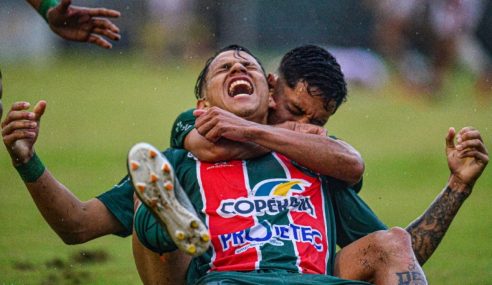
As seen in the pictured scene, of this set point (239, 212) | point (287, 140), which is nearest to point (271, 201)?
point (239, 212)

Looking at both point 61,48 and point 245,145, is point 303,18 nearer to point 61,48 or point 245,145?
point 61,48

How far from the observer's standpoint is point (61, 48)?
21141mm

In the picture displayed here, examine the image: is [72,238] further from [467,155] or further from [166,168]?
[467,155]

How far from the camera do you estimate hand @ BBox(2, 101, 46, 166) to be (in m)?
5.21

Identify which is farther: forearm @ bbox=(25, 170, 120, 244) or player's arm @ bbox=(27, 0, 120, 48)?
player's arm @ bbox=(27, 0, 120, 48)

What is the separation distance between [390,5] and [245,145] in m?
14.7

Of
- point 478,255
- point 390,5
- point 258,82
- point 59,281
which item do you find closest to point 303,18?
point 390,5

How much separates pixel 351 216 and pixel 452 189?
0.52m

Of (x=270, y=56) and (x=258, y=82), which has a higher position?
(x=258, y=82)

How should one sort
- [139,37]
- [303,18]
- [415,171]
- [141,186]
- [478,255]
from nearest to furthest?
[141,186] → [478,255] → [415,171] → [303,18] → [139,37]

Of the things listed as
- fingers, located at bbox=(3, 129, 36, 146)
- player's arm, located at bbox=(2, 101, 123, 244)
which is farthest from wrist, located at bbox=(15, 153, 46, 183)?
fingers, located at bbox=(3, 129, 36, 146)

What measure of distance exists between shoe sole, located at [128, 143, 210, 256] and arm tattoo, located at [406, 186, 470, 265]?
4.21 feet

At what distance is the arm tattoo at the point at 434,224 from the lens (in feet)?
18.5

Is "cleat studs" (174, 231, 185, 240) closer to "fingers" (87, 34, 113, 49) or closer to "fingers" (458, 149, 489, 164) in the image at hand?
"fingers" (458, 149, 489, 164)
